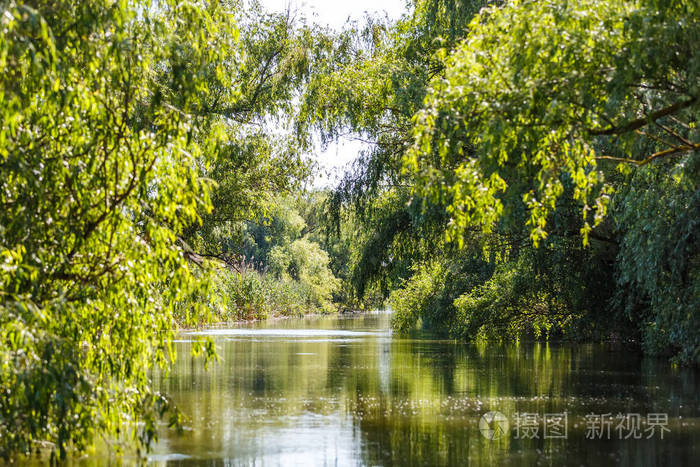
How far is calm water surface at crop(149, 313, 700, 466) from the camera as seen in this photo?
11.1 meters

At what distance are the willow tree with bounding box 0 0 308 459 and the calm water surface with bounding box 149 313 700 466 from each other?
1.72 meters

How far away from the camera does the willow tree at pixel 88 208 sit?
7.93 m

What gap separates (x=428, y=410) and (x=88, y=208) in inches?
311

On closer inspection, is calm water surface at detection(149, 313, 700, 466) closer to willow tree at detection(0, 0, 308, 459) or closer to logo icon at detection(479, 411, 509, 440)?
logo icon at detection(479, 411, 509, 440)

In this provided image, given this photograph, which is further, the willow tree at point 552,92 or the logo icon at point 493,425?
the logo icon at point 493,425

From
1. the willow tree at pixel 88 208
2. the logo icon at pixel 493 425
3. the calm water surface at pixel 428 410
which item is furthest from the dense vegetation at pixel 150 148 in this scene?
the logo icon at pixel 493 425

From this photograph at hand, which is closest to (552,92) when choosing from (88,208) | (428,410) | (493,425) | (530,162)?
(530,162)

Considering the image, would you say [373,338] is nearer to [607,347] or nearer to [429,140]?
[607,347]

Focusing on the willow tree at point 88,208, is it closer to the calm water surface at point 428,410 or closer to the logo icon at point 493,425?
the calm water surface at point 428,410

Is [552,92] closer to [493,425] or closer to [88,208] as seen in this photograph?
[88,208]

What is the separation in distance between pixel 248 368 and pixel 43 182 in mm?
14435

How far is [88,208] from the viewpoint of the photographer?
29.8 ft

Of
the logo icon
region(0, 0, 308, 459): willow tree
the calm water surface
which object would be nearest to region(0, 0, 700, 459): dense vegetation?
region(0, 0, 308, 459): willow tree

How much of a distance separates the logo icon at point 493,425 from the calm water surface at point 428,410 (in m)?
0.03
